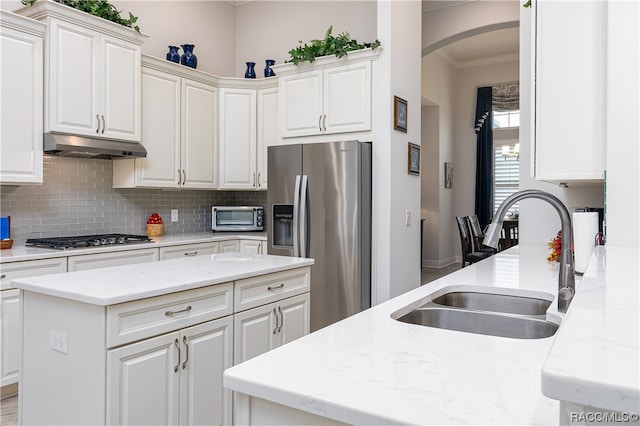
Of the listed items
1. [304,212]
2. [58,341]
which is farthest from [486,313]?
[304,212]

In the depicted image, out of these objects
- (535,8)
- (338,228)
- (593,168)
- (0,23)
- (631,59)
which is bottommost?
(338,228)

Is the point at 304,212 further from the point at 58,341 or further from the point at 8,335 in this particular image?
the point at 58,341

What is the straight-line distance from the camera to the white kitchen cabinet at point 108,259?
3.25m

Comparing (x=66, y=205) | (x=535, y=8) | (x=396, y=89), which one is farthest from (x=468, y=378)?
(x=66, y=205)

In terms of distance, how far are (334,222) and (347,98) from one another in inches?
44.4

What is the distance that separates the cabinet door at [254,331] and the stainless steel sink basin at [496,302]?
0.95 m

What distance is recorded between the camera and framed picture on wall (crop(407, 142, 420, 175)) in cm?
440

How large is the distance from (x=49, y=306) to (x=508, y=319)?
5.78 ft

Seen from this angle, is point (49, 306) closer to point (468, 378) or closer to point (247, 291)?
point (247, 291)

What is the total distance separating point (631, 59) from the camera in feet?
5.87

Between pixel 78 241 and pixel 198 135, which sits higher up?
pixel 198 135

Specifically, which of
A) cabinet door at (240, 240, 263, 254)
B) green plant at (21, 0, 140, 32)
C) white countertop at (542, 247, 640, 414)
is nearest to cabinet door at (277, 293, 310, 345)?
cabinet door at (240, 240, 263, 254)

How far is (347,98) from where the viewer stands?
416cm

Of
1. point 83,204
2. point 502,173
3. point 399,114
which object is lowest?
point 83,204
